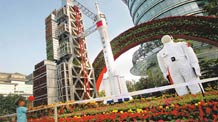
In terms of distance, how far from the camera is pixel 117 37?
67.6ft

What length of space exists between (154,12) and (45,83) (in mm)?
25242

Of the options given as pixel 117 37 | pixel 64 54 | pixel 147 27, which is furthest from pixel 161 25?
pixel 64 54

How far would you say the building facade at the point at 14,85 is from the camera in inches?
2199

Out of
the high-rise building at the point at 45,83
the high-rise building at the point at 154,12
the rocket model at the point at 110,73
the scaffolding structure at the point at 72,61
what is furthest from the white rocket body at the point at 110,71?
the high-rise building at the point at 154,12

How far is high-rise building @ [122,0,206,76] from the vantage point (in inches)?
1161

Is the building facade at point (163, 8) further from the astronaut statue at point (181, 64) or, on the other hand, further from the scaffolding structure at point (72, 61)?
the astronaut statue at point (181, 64)

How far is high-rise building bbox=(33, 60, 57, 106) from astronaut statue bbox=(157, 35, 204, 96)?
18.4 m

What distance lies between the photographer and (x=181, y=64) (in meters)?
7.73

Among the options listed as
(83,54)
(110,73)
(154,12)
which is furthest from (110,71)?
(154,12)

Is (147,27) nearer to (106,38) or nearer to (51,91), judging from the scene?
(106,38)

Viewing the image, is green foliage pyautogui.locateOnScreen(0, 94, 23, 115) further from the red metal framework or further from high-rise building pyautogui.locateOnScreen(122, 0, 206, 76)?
high-rise building pyautogui.locateOnScreen(122, 0, 206, 76)

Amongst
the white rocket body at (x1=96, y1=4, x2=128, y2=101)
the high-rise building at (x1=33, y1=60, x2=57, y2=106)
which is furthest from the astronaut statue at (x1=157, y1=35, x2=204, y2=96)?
the high-rise building at (x1=33, y1=60, x2=57, y2=106)

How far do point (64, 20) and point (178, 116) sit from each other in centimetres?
2663

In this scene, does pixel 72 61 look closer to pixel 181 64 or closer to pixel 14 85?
pixel 181 64
